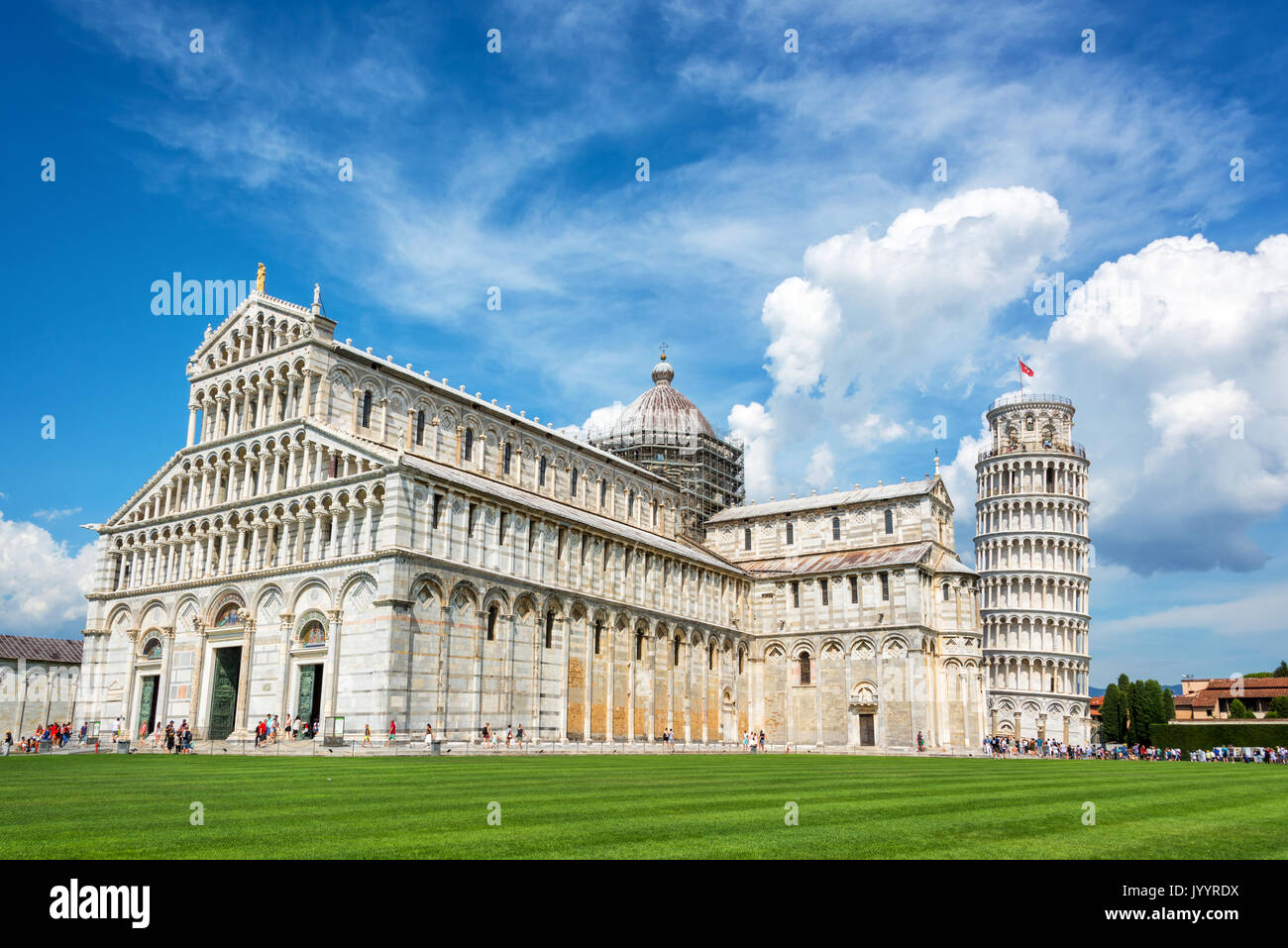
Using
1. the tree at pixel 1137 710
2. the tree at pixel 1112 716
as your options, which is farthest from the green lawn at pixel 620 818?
the tree at pixel 1112 716

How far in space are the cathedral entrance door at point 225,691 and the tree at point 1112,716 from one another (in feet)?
251

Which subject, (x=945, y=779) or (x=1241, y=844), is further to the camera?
(x=945, y=779)

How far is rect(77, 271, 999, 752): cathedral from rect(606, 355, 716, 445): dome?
9.45m

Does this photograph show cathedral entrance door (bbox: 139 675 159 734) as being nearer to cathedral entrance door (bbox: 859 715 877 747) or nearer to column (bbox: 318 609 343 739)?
column (bbox: 318 609 343 739)

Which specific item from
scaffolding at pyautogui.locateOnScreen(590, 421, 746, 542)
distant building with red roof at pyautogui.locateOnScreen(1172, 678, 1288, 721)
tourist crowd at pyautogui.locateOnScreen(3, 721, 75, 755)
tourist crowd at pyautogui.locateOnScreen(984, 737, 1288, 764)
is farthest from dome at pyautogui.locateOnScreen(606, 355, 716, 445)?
distant building with red roof at pyautogui.locateOnScreen(1172, 678, 1288, 721)

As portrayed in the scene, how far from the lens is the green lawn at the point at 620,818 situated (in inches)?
387

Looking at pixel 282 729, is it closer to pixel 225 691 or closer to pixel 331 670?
pixel 331 670

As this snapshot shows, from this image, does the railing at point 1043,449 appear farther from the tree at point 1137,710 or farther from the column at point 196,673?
the column at point 196,673

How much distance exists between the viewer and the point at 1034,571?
313 feet
